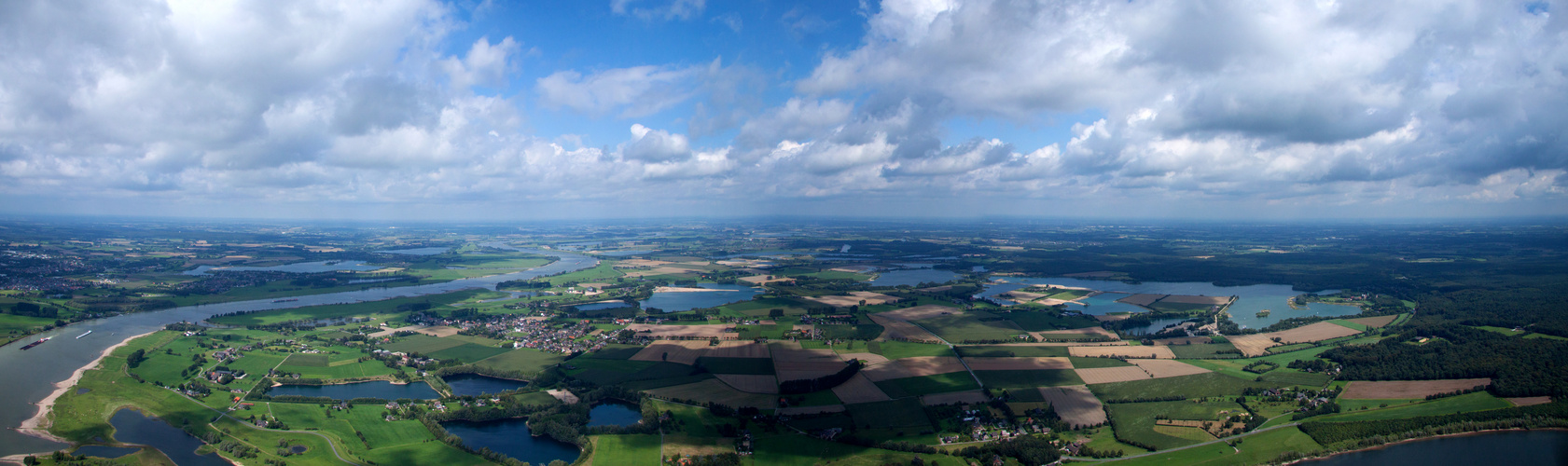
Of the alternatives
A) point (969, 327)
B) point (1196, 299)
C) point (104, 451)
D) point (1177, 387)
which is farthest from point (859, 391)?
point (1196, 299)

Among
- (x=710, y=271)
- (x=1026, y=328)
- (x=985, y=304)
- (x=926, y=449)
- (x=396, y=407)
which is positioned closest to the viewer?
(x=926, y=449)

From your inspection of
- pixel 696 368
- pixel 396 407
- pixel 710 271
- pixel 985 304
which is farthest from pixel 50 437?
pixel 710 271

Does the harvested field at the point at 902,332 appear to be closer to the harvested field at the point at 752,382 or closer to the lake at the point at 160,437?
the harvested field at the point at 752,382

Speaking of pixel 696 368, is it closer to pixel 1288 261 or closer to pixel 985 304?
pixel 985 304

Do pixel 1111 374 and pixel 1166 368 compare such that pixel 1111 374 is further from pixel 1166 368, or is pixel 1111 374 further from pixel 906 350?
pixel 906 350

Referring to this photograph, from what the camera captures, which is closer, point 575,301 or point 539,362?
point 539,362

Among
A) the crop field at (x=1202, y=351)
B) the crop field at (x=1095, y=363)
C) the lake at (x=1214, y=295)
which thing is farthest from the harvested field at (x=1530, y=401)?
the lake at (x=1214, y=295)
